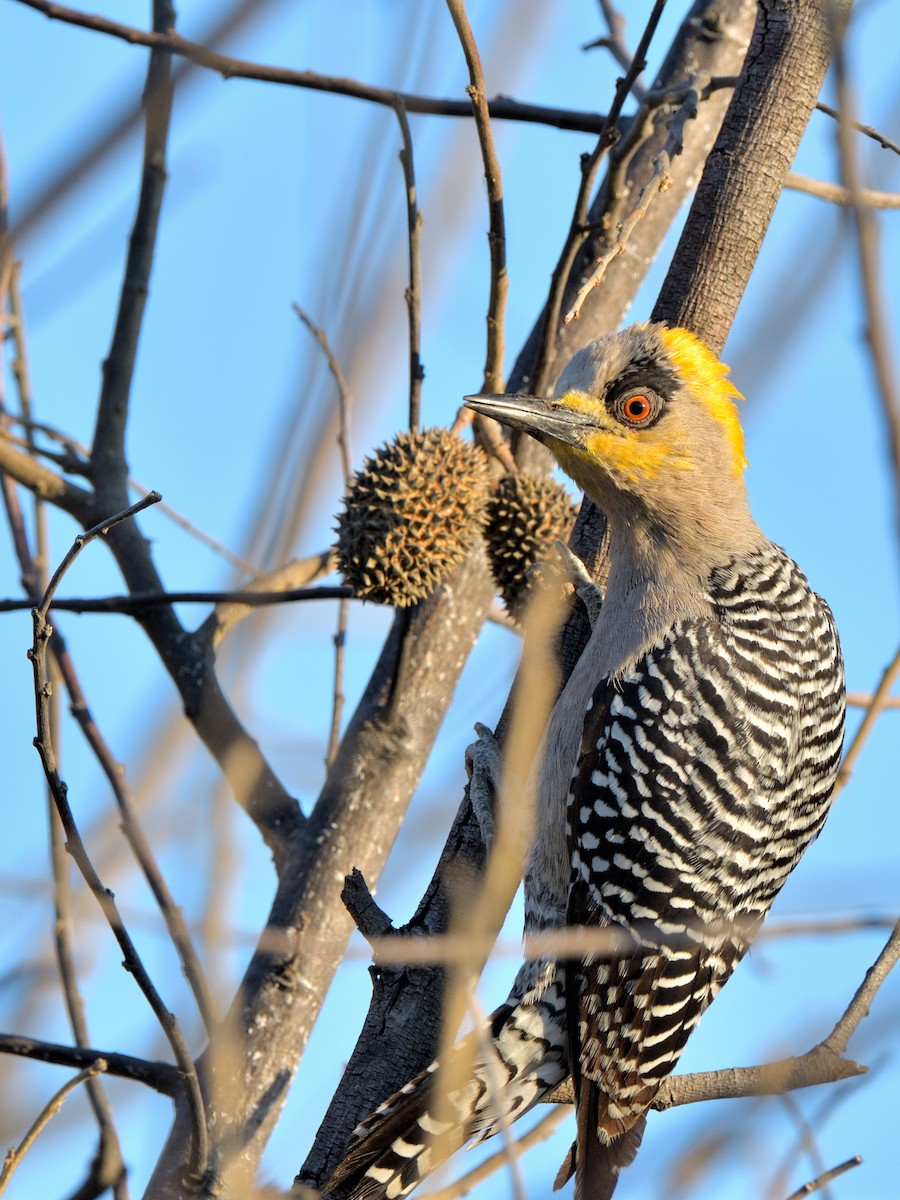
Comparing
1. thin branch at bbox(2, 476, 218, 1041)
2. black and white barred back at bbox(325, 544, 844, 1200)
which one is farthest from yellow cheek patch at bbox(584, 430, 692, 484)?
thin branch at bbox(2, 476, 218, 1041)

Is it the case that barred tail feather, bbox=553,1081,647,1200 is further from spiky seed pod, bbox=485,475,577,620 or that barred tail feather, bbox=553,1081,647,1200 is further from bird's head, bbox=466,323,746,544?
bird's head, bbox=466,323,746,544

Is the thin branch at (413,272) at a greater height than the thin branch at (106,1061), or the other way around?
the thin branch at (413,272)

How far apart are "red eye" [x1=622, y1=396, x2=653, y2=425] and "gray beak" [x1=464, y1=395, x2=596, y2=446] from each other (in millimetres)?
151

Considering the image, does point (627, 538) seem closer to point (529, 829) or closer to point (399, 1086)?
point (529, 829)

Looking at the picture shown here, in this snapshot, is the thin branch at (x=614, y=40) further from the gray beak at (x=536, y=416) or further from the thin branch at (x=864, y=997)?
the thin branch at (x=864, y=997)

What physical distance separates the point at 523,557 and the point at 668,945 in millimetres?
1333

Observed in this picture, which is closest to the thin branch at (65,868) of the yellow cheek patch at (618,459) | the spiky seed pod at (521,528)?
the spiky seed pod at (521,528)

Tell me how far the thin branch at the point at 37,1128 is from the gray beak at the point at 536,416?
2216mm

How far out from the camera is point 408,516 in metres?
4.05

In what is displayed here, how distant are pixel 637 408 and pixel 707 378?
0.85 feet

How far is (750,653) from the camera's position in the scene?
4.21 meters

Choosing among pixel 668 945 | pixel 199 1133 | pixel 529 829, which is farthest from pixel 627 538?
pixel 199 1133

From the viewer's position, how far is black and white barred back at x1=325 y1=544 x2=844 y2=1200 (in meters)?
3.92

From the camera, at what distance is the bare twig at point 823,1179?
243 centimetres
